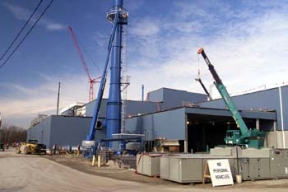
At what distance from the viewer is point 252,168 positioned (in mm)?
23906

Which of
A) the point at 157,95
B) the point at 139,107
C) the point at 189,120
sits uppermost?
the point at 157,95

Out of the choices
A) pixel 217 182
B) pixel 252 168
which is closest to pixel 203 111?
pixel 252 168

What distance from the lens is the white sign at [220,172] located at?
21031mm

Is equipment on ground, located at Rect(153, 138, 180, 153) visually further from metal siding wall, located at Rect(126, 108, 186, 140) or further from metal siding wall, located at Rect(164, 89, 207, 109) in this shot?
metal siding wall, located at Rect(164, 89, 207, 109)

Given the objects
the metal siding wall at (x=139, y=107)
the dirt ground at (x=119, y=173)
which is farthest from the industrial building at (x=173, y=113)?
the dirt ground at (x=119, y=173)

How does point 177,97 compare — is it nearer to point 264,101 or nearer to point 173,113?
point 264,101

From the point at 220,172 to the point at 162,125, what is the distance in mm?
31052

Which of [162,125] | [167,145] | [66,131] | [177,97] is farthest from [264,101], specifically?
[66,131]

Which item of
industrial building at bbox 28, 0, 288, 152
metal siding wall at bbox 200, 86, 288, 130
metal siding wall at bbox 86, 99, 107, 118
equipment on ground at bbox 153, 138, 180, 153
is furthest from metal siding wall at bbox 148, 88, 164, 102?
equipment on ground at bbox 153, 138, 180, 153

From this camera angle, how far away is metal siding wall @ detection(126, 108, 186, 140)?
47.7m

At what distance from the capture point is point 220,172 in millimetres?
21516

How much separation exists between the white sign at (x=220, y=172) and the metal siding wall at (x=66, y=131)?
50272 millimetres

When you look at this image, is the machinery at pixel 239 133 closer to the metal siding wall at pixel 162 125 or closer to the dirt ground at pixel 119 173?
the metal siding wall at pixel 162 125

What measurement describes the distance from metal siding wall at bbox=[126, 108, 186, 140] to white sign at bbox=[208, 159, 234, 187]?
24497 millimetres
